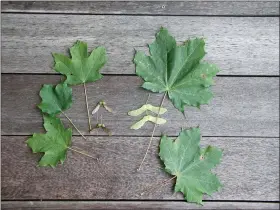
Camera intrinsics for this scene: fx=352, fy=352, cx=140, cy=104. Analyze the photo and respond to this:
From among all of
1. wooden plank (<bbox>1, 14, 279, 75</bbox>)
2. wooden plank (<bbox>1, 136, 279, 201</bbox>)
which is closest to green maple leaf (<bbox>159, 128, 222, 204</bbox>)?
wooden plank (<bbox>1, 136, 279, 201</bbox>)

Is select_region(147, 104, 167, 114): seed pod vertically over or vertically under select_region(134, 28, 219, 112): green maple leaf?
under

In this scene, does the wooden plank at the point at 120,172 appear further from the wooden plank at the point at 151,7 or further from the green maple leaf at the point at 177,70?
the wooden plank at the point at 151,7

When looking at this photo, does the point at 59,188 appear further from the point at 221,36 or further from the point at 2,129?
the point at 221,36

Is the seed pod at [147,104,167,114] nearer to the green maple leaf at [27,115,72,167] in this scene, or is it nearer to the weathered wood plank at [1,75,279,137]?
the weathered wood plank at [1,75,279,137]

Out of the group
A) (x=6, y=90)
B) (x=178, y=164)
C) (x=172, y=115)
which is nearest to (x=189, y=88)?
(x=172, y=115)

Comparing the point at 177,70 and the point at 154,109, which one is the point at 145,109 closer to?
the point at 154,109

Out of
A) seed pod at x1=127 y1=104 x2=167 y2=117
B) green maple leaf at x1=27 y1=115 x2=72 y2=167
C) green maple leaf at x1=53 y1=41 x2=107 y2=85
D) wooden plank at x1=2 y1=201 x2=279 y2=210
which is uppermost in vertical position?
green maple leaf at x1=53 y1=41 x2=107 y2=85
